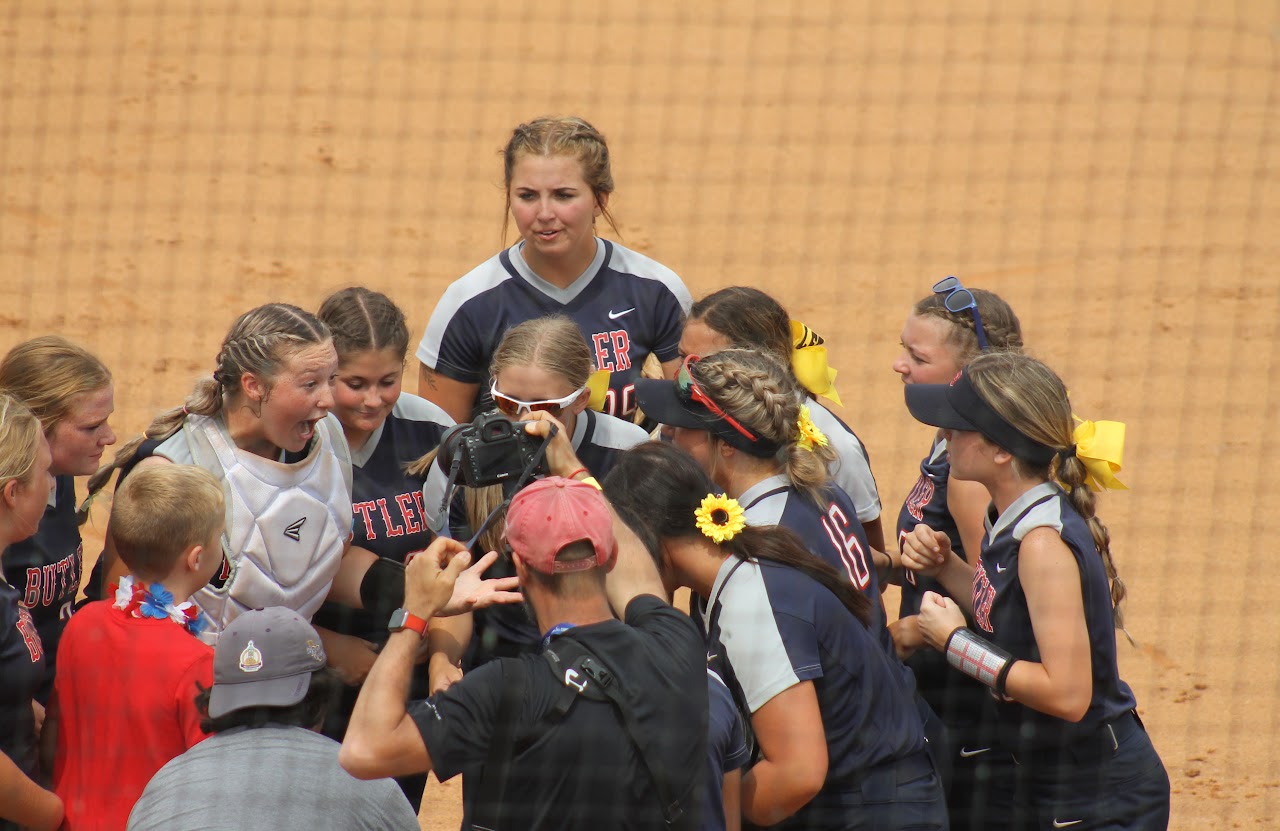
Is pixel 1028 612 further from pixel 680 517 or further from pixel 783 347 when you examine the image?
pixel 783 347

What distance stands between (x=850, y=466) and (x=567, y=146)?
4.67 ft

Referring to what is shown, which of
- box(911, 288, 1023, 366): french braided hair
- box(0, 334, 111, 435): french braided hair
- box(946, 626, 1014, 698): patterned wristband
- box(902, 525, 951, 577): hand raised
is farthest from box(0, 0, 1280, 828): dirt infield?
box(0, 334, 111, 435): french braided hair

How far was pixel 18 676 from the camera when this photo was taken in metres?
2.93

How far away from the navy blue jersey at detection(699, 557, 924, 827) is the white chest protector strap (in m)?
1.06

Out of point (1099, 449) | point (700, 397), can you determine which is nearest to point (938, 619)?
point (1099, 449)

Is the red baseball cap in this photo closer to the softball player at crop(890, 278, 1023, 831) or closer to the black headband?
the black headband

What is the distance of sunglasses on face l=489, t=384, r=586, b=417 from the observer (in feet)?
11.7

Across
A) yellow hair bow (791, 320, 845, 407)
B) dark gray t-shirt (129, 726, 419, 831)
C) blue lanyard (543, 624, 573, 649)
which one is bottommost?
dark gray t-shirt (129, 726, 419, 831)

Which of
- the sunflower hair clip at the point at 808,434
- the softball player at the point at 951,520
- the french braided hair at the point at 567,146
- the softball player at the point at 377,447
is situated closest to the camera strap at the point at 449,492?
the softball player at the point at 377,447

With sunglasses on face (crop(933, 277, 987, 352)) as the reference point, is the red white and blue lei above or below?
below

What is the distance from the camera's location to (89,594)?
3557mm

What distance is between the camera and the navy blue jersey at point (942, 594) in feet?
11.8

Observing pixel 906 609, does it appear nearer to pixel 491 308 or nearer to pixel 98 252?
pixel 491 308

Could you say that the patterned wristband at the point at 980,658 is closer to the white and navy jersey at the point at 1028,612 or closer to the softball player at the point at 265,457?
the white and navy jersey at the point at 1028,612
